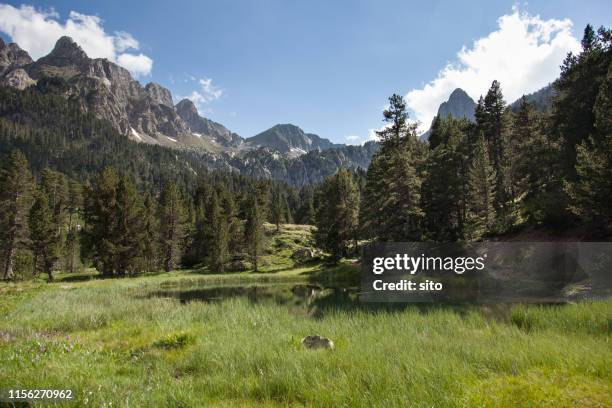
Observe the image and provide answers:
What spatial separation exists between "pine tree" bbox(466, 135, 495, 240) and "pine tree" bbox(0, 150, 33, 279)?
198ft

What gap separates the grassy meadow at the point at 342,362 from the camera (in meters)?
6.67

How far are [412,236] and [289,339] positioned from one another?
97.3 ft

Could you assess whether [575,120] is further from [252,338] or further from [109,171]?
[109,171]

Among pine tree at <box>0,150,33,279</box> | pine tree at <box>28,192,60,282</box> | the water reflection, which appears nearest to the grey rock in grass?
the water reflection

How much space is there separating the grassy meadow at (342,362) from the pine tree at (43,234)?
4273cm

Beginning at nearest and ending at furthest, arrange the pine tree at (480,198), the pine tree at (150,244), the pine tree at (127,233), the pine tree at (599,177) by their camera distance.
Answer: the pine tree at (599,177), the pine tree at (480,198), the pine tree at (127,233), the pine tree at (150,244)

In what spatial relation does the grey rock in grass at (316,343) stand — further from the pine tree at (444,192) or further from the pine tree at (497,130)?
the pine tree at (497,130)

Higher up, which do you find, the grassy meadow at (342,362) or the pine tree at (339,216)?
the pine tree at (339,216)

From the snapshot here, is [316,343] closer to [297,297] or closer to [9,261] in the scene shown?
[297,297]

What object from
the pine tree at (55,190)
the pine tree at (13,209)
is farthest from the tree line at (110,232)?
the pine tree at (55,190)

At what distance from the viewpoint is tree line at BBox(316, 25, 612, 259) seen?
28547mm

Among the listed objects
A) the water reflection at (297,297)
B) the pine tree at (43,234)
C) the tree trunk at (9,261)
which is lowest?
the water reflection at (297,297)

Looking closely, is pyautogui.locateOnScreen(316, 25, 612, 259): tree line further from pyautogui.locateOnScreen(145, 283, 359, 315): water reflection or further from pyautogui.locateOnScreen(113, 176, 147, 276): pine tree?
pyautogui.locateOnScreen(113, 176, 147, 276): pine tree

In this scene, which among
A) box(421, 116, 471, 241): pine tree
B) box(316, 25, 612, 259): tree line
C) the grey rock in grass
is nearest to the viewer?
the grey rock in grass
